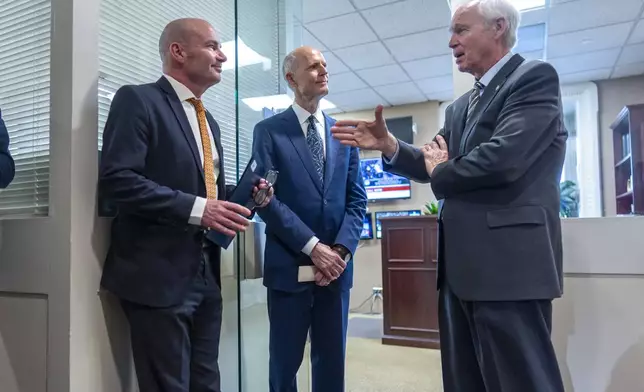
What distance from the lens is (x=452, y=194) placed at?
1.24 metres

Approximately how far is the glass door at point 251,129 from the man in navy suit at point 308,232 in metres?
0.15

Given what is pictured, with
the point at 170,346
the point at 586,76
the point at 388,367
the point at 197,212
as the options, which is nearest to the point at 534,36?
the point at 586,76

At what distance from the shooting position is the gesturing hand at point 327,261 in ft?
4.88

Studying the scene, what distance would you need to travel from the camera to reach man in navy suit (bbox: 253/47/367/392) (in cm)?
152

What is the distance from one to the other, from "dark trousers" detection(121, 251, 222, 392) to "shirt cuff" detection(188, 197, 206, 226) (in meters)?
0.17

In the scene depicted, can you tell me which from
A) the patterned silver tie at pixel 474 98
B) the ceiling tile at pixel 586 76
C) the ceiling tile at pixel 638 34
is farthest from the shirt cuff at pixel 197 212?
the ceiling tile at pixel 586 76

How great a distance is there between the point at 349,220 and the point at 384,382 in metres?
1.67

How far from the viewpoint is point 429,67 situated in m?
4.67

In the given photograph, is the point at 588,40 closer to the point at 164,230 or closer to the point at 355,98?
the point at 355,98

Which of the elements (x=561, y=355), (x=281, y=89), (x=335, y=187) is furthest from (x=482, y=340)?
(x=281, y=89)

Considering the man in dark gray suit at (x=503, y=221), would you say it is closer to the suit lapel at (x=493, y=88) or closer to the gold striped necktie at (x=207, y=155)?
the suit lapel at (x=493, y=88)

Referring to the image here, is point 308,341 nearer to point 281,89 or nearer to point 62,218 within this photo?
point 62,218

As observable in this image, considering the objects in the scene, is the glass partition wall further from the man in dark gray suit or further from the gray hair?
the man in dark gray suit

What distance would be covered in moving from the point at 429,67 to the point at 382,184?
1.95 metres
